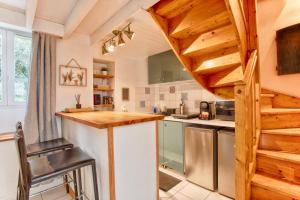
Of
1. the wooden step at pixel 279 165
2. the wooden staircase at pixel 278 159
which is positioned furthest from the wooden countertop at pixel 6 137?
the wooden step at pixel 279 165

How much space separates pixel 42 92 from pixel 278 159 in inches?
109

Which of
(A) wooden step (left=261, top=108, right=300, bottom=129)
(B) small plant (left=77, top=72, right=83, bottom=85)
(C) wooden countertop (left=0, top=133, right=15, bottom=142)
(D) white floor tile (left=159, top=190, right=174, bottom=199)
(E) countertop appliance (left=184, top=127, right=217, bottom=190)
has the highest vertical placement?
(B) small plant (left=77, top=72, right=83, bottom=85)

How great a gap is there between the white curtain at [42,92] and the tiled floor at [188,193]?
1.76 meters

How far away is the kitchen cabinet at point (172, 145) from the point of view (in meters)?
2.55

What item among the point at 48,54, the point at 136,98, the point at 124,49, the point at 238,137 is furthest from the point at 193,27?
the point at 136,98

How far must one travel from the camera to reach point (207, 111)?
258 centimetres

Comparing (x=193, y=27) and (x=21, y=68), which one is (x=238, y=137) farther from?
(x=21, y=68)

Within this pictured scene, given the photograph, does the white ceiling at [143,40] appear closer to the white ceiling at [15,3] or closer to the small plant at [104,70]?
the small plant at [104,70]

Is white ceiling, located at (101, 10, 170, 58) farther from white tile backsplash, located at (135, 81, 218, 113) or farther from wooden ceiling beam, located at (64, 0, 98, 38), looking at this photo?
white tile backsplash, located at (135, 81, 218, 113)

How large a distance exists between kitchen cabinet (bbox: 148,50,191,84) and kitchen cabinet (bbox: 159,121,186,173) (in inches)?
35.5

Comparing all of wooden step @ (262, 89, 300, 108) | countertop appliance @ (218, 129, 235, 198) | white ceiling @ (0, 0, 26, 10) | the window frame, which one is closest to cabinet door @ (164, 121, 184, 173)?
countertop appliance @ (218, 129, 235, 198)

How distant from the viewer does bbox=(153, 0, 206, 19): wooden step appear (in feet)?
5.39

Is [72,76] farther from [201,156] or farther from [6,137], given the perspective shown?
[201,156]

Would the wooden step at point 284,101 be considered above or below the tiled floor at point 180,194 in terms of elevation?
above
